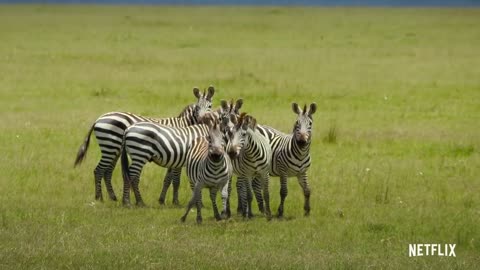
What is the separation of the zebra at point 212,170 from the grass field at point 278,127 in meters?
0.29

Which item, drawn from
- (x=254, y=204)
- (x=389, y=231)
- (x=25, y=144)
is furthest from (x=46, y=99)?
(x=389, y=231)

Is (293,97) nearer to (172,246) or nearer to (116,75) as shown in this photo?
(116,75)

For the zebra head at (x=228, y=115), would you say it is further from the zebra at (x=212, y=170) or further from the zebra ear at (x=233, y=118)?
the zebra at (x=212, y=170)

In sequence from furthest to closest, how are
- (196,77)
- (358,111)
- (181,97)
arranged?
(196,77) < (181,97) < (358,111)

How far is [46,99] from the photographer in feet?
66.0

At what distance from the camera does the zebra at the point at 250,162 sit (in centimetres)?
999

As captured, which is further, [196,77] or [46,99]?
[196,77]

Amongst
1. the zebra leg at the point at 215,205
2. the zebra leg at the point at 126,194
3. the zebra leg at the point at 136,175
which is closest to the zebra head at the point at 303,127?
the zebra leg at the point at 215,205

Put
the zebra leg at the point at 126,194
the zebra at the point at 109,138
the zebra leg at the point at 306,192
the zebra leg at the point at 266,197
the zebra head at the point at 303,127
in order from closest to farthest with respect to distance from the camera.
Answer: the zebra head at the point at 303,127, the zebra leg at the point at 266,197, the zebra leg at the point at 306,192, the zebra leg at the point at 126,194, the zebra at the point at 109,138

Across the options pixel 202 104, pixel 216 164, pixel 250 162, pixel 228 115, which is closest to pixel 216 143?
pixel 216 164

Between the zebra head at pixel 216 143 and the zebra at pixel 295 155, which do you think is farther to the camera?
the zebra at pixel 295 155

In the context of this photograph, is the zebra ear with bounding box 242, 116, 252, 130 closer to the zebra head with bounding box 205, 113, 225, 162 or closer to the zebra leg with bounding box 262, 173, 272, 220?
the zebra head with bounding box 205, 113, 225, 162

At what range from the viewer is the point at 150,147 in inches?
428

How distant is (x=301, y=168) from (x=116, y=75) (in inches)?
591
